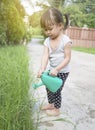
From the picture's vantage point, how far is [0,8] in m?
10.3

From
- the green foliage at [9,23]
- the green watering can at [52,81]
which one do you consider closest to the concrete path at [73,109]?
the green watering can at [52,81]

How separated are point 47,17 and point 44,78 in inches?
24.1

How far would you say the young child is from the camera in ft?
10.4

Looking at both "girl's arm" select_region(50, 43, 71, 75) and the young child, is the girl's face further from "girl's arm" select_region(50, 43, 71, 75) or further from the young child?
"girl's arm" select_region(50, 43, 71, 75)

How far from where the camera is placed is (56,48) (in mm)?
3287

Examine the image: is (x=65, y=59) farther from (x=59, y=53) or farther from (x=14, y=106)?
(x=14, y=106)

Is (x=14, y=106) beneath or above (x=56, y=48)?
beneath

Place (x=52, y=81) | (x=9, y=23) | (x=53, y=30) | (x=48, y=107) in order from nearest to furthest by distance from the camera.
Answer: (x=52, y=81) → (x=53, y=30) → (x=48, y=107) → (x=9, y=23)

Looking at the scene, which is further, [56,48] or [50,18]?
[56,48]

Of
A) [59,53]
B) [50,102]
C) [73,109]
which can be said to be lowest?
[73,109]

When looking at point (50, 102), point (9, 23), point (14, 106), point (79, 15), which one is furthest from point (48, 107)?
point (79, 15)

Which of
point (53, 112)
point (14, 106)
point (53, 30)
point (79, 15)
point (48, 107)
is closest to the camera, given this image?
point (14, 106)

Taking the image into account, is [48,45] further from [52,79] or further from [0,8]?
[0,8]

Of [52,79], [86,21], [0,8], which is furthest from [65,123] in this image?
[86,21]
